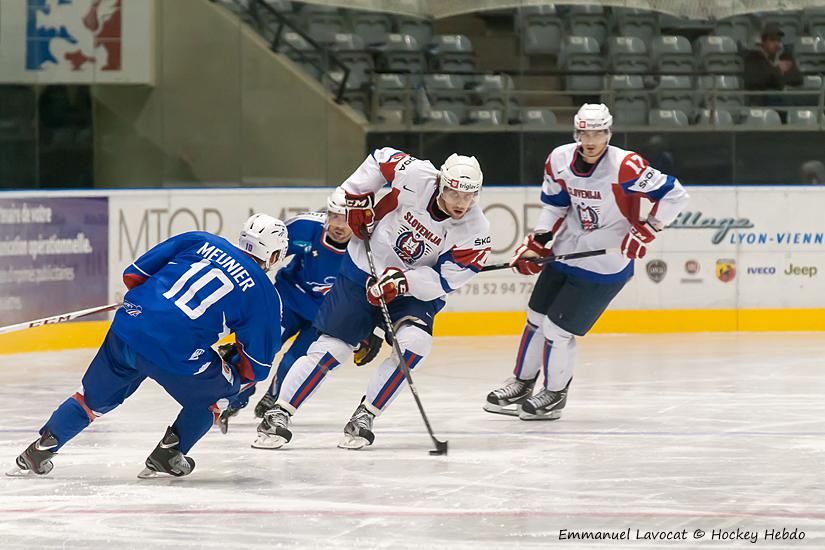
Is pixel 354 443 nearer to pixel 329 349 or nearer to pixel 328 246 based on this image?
pixel 329 349

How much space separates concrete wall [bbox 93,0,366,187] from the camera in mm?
9891

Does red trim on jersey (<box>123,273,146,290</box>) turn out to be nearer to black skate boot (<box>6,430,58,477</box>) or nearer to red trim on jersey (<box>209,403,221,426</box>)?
red trim on jersey (<box>209,403,221,426</box>)

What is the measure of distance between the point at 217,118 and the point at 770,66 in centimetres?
409

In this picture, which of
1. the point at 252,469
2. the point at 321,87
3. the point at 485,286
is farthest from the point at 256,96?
the point at 252,469

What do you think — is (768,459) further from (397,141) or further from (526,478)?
(397,141)

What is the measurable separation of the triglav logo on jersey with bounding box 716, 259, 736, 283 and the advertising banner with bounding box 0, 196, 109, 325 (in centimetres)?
399

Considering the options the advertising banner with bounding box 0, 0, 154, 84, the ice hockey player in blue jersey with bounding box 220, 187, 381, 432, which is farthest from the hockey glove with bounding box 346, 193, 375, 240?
the advertising banner with bounding box 0, 0, 154, 84

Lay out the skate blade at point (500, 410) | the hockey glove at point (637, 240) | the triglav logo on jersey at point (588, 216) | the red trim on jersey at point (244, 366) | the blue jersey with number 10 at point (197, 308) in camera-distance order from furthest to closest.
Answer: the skate blade at point (500, 410) < the triglav logo on jersey at point (588, 216) < the hockey glove at point (637, 240) < the red trim on jersey at point (244, 366) < the blue jersey with number 10 at point (197, 308)

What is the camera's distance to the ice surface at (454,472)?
4113 mm

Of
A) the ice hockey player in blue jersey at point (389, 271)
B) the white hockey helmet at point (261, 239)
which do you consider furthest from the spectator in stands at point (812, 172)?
the white hockey helmet at point (261, 239)

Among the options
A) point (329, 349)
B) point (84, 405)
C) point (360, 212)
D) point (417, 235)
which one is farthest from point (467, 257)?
point (84, 405)

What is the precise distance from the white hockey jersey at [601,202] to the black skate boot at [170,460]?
2098 mm

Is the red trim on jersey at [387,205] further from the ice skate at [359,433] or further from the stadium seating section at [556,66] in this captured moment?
the stadium seating section at [556,66]

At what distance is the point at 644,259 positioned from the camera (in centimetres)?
982
